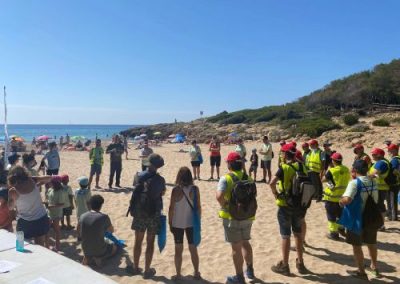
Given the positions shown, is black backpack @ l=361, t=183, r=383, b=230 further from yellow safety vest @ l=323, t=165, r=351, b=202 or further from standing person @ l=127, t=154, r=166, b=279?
standing person @ l=127, t=154, r=166, b=279

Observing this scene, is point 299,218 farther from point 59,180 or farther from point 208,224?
point 59,180

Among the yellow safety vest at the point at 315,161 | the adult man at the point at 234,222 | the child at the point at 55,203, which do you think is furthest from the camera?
the yellow safety vest at the point at 315,161

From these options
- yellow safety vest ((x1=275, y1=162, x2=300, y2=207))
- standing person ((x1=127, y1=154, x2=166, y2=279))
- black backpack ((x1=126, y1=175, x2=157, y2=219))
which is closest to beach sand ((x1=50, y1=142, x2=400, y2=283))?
standing person ((x1=127, y1=154, x2=166, y2=279))

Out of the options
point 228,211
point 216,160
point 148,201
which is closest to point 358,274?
point 228,211

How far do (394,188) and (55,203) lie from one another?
260 inches

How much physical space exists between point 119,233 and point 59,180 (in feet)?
5.30

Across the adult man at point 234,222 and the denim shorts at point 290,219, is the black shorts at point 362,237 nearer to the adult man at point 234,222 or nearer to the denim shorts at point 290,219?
the denim shorts at point 290,219

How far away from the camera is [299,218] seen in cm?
540

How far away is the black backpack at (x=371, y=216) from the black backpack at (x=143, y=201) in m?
2.88

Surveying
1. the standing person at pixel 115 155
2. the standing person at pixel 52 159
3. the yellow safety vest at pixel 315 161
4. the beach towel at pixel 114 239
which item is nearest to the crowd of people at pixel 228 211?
the beach towel at pixel 114 239

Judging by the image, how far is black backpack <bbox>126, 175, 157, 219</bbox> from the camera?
5301 mm

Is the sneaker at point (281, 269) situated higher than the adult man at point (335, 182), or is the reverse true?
the adult man at point (335, 182)

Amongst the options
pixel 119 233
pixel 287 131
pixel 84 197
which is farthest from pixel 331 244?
pixel 287 131

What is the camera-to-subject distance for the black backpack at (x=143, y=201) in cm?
530
